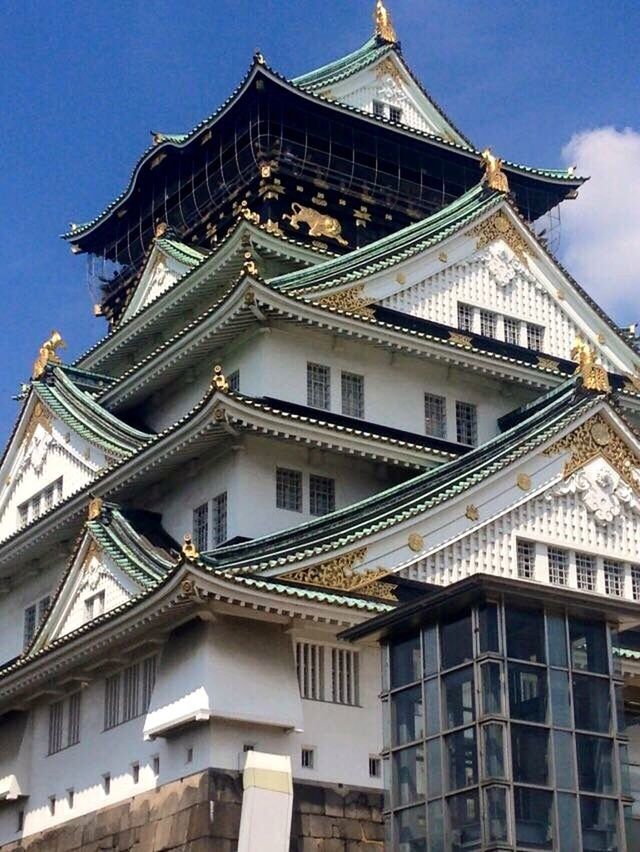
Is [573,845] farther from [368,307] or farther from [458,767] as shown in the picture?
[368,307]

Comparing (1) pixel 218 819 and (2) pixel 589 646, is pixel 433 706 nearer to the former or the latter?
(2) pixel 589 646

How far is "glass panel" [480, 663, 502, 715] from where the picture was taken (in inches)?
934

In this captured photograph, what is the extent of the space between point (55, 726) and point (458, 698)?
1380 centimetres

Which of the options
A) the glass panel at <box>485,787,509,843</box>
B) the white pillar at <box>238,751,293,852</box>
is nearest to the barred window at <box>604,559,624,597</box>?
the white pillar at <box>238,751,293,852</box>

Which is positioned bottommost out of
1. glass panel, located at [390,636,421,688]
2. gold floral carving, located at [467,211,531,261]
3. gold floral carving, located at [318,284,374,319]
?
glass panel, located at [390,636,421,688]

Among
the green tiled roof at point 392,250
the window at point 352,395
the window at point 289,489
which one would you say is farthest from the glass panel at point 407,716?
the green tiled roof at point 392,250

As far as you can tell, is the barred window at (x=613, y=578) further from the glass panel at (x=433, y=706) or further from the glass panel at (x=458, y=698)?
the glass panel at (x=458, y=698)

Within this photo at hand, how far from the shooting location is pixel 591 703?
24.6 meters

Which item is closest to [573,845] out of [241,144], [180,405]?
[180,405]

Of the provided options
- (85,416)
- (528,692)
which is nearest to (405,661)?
(528,692)

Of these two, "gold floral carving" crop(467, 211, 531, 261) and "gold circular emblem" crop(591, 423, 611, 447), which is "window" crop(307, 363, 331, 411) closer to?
"gold circular emblem" crop(591, 423, 611, 447)

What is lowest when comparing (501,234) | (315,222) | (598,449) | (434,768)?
(434,768)

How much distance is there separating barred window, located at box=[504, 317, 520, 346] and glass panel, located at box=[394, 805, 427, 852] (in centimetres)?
1892

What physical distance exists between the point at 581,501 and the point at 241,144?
56.6 ft
